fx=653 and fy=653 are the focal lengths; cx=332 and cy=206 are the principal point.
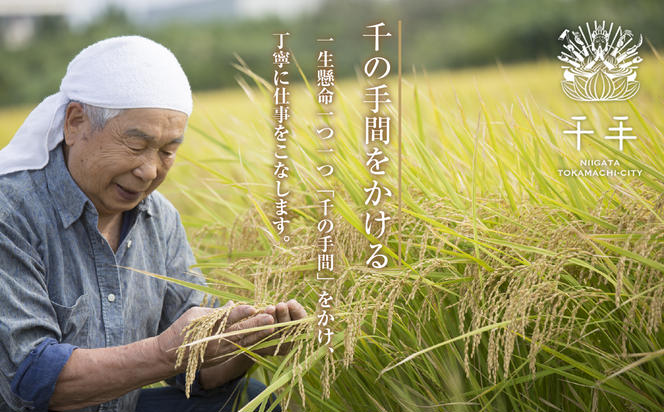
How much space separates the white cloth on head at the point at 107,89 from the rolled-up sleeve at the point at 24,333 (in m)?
0.28

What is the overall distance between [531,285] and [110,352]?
113 cm

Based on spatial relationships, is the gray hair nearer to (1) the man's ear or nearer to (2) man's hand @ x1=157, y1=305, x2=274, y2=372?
(1) the man's ear

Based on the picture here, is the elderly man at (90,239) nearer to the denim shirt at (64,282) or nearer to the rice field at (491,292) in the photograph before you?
the denim shirt at (64,282)

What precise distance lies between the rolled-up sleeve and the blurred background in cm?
1771

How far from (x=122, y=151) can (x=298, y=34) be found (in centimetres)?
3301

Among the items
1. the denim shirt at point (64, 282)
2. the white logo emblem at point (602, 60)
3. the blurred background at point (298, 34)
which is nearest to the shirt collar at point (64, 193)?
the denim shirt at point (64, 282)

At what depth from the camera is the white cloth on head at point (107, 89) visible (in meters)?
1.91

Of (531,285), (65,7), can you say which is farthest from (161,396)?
(65,7)

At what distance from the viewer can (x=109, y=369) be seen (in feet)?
5.77

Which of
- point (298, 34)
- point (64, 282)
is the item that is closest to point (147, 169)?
point (64, 282)

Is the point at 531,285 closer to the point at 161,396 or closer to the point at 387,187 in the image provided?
the point at 387,187

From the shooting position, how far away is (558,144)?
7.93 feet

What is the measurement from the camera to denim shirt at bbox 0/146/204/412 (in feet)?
5.70

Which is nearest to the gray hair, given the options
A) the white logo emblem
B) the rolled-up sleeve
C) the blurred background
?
the rolled-up sleeve
